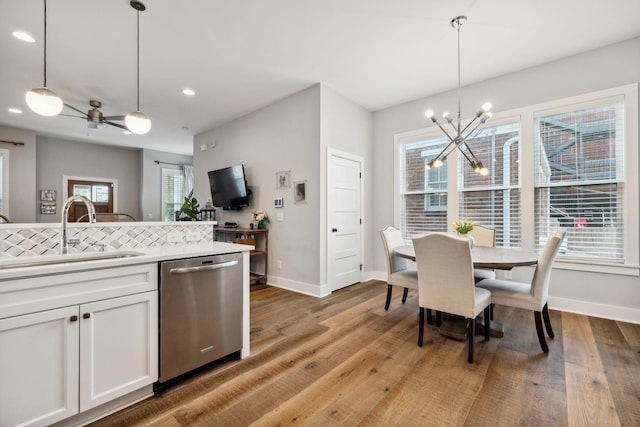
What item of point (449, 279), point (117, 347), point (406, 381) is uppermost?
point (449, 279)

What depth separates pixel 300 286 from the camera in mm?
3975

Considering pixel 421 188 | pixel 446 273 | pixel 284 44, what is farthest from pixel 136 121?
pixel 421 188

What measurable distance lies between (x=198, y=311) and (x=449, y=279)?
1.91 m

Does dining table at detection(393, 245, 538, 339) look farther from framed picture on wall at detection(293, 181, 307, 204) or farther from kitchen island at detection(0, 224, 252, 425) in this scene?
kitchen island at detection(0, 224, 252, 425)

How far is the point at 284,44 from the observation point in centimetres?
295

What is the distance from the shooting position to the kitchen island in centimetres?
126

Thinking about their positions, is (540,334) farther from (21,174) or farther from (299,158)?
(21,174)

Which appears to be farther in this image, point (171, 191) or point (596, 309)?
point (171, 191)

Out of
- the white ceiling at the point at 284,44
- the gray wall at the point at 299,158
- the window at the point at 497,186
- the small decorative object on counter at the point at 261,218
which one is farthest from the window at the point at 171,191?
the window at the point at 497,186

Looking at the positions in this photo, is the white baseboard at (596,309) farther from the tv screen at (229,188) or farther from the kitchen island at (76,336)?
the tv screen at (229,188)

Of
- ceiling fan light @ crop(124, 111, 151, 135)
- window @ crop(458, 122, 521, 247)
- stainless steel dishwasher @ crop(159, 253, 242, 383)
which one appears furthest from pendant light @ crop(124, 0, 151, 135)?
window @ crop(458, 122, 521, 247)

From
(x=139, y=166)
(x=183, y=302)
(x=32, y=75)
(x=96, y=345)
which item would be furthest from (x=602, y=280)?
(x=139, y=166)

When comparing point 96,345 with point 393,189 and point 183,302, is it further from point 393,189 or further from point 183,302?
point 393,189

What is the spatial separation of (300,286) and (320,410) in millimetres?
2387
